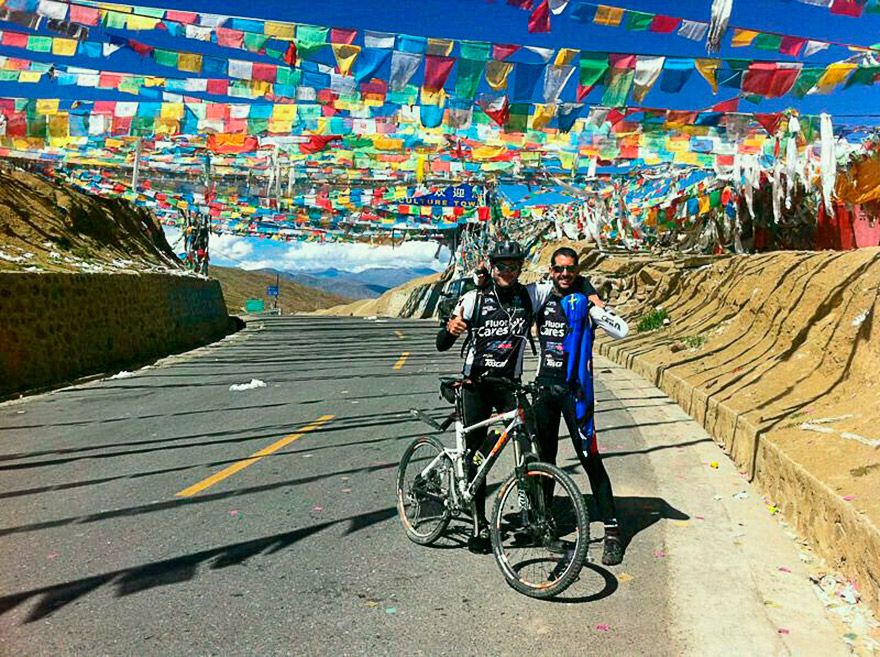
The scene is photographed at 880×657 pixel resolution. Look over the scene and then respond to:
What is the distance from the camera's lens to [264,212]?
34.6 meters

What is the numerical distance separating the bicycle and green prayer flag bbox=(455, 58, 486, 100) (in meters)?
7.10

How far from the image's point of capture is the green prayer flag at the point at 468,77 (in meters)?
10.5

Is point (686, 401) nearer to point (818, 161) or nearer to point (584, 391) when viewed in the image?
point (584, 391)

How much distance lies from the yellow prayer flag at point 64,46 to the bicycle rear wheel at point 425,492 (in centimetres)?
1043

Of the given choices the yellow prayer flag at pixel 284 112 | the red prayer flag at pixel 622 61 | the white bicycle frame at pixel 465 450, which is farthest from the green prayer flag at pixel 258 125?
the white bicycle frame at pixel 465 450

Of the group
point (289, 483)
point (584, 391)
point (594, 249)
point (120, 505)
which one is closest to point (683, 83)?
point (584, 391)

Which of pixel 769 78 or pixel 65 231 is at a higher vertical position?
pixel 769 78

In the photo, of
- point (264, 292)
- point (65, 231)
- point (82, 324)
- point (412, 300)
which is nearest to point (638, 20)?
point (82, 324)

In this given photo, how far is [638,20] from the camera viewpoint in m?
9.37

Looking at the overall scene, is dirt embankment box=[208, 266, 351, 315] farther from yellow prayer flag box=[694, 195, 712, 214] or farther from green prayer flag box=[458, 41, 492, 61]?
green prayer flag box=[458, 41, 492, 61]

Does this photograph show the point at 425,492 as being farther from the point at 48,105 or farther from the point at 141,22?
the point at 48,105

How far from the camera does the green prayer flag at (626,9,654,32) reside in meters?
9.27

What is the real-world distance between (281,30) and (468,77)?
2.90 metres

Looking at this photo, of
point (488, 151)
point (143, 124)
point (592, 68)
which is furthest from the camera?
point (488, 151)
